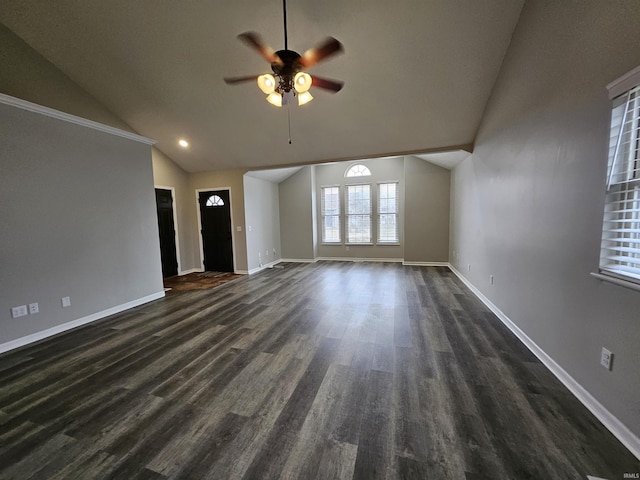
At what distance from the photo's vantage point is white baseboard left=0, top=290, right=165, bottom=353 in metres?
2.76

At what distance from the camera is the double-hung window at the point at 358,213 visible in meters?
7.48

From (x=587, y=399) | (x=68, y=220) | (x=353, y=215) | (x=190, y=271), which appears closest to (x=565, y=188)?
(x=587, y=399)

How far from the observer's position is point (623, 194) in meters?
1.57

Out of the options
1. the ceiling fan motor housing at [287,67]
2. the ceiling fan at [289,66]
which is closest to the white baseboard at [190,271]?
the ceiling fan at [289,66]

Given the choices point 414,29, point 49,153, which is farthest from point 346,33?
point 49,153

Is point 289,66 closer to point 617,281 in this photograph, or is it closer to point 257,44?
point 257,44

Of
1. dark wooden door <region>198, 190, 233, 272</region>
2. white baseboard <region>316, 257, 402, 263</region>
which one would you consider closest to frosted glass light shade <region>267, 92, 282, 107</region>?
dark wooden door <region>198, 190, 233, 272</region>

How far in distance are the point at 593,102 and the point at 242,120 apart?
4406 millimetres

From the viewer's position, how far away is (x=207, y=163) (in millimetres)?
5957

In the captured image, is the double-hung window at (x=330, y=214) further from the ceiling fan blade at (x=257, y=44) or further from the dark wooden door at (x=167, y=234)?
the ceiling fan blade at (x=257, y=44)

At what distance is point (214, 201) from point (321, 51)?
5.15m

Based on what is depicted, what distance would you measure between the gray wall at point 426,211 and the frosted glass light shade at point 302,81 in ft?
16.6

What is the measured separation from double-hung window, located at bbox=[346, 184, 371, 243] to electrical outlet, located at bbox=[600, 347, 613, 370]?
599cm

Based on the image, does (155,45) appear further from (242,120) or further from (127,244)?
(127,244)
